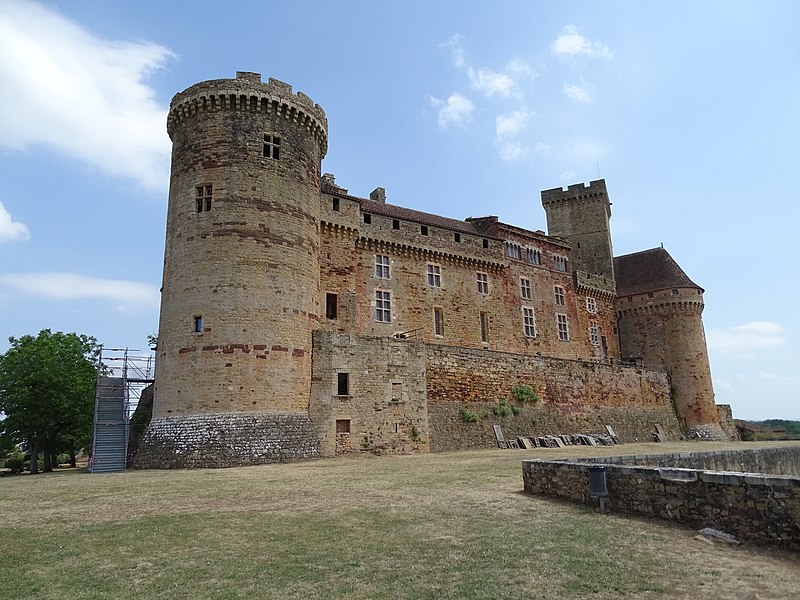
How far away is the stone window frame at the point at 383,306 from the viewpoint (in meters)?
30.3

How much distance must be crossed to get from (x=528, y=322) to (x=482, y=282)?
4688 millimetres

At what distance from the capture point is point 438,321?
107 feet

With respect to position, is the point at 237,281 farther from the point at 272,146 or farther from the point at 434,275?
the point at 434,275

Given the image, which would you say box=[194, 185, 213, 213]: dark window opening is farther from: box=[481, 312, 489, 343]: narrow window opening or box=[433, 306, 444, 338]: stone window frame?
box=[481, 312, 489, 343]: narrow window opening

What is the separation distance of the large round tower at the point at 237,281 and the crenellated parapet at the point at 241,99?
41 millimetres

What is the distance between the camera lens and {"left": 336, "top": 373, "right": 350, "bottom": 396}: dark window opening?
77.3ft

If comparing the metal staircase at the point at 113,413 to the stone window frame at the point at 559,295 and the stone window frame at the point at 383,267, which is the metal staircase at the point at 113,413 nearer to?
the stone window frame at the point at 383,267

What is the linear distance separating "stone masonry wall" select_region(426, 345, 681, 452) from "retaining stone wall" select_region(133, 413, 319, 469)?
7.19 metres

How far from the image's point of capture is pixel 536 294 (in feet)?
124

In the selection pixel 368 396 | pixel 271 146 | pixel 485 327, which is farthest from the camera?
pixel 485 327

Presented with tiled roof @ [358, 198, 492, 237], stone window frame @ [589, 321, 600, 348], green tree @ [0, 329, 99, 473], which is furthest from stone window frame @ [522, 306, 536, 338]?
green tree @ [0, 329, 99, 473]

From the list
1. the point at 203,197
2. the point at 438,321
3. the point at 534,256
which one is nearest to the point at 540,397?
the point at 438,321

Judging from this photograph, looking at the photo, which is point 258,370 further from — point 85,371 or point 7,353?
point 7,353

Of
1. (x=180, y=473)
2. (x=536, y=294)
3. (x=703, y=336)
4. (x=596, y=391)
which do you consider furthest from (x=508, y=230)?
(x=180, y=473)
